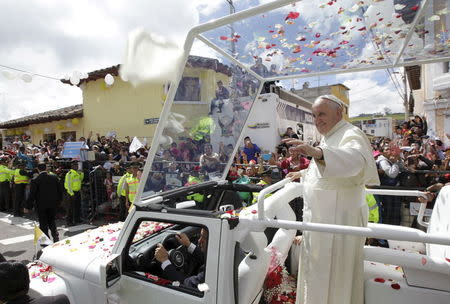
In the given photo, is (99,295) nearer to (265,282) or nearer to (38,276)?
(38,276)

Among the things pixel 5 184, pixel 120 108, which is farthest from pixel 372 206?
pixel 120 108

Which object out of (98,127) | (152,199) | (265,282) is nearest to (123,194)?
(152,199)

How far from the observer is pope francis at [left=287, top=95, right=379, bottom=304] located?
6.08 feet

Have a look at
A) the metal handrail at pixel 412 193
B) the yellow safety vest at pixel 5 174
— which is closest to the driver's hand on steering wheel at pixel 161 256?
the metal handrail at pixel 412 193

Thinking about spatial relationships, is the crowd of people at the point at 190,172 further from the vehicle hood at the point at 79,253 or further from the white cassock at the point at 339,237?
the vehicle hood at the point at 79,253

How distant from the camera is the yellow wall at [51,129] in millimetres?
17641

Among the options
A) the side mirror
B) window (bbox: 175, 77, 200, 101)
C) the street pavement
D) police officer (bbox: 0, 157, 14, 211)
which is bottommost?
the street pavement

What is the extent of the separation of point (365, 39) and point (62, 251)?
311cm

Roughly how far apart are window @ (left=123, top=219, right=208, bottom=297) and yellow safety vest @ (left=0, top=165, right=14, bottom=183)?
944cm

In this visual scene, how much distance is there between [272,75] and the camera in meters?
3.21

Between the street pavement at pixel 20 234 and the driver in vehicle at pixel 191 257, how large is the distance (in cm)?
425

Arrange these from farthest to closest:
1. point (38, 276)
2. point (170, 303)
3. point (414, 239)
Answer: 1. point (38, 276)
2. point (170, 303)
3. point (414, 239)

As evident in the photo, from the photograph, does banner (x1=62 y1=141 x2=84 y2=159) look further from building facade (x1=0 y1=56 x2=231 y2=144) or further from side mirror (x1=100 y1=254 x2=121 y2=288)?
side mirror (x1=100 y1=254 x2=121 y2=288)

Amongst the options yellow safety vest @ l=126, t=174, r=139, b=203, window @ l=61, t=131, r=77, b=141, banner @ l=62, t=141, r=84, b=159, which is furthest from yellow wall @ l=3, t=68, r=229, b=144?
yellow safety vest @ l=126, t=174, r=139, b=203
